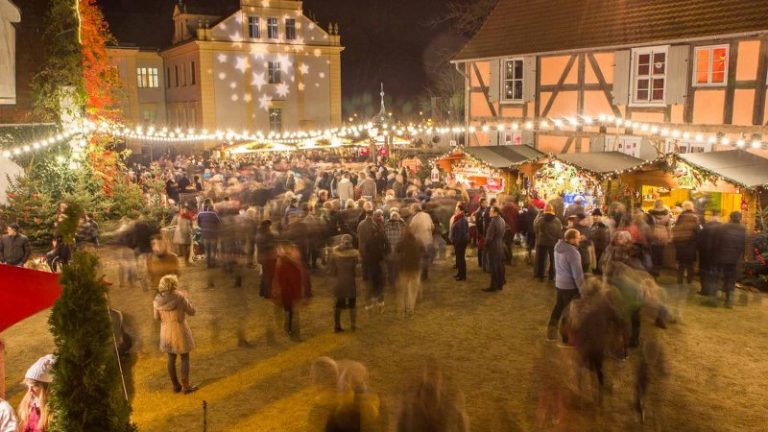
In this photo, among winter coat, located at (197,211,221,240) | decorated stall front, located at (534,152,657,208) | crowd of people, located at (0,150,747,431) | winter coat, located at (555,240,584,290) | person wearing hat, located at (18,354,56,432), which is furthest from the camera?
decorated stall front, located at (534,152,657,208)

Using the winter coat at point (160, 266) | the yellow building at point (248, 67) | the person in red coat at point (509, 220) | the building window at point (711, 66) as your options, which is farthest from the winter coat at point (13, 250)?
the yellow building at point (248, 67)

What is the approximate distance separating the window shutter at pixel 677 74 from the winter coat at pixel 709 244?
6.69 metres

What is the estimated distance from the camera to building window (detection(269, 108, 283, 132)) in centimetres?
3647

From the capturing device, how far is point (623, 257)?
8625 millimetres

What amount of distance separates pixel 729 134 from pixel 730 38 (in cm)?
224

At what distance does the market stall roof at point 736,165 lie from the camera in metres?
11.8

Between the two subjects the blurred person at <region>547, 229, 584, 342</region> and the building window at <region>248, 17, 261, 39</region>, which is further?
the building window at <region>248, 17, 261, 39</region>

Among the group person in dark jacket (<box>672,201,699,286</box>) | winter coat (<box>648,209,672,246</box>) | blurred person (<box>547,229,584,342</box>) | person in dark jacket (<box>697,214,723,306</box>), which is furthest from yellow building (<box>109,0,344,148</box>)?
blurred person (<box>547,229,584,342</box>)

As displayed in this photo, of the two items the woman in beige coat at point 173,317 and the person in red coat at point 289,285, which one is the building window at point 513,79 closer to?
the person in red coat at point 289,285

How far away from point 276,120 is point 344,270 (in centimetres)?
2894

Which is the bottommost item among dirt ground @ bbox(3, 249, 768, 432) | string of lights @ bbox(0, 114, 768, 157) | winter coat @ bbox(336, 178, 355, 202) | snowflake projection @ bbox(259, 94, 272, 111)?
dirt ground @ bbox(3, 249, 768, 432)

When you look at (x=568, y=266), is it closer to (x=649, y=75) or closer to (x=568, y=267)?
(x=568, y=267)

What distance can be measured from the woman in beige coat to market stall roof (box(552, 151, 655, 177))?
10.2 meters

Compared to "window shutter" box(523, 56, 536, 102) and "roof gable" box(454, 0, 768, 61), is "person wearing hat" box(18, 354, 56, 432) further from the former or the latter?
"window shutter" box(523, 56, 536, 102)
